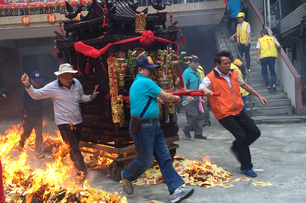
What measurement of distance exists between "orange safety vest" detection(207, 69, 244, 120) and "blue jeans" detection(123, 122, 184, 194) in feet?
4.56

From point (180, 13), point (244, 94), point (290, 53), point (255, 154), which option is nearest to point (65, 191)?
point (255, 154)

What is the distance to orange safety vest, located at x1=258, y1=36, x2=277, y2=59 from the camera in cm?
1163

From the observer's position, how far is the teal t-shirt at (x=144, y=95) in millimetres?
4242

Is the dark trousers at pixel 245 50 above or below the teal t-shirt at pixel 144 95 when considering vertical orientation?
above

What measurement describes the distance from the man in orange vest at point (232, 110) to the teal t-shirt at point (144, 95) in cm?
122

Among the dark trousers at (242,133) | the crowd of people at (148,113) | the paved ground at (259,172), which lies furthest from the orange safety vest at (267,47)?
the dark trousers at (242,133)

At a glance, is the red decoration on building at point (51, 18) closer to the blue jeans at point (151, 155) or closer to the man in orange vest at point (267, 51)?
the man in orange vest at point (267, 51)

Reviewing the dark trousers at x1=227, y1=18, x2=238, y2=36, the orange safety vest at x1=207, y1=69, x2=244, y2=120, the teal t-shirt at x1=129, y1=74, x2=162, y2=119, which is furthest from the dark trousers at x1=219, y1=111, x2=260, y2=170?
the dark trousers at x1=227, y1=18, x2=238, y2=36

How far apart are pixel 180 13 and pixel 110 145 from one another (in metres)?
8.30

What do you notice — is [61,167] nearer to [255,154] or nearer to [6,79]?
[255,154]

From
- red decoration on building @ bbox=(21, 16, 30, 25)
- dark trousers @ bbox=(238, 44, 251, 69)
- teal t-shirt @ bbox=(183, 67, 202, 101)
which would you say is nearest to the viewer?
teal t-shirt @ bbox=(183, 67, 202, 101)

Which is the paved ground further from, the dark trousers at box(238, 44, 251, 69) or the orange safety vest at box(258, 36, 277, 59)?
the dark trousers at box(238, 44, 251, 69)

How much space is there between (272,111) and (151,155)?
8272mm

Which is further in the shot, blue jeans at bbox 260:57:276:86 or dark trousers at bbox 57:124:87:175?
blue jeans at bbox 260:57:276:86
